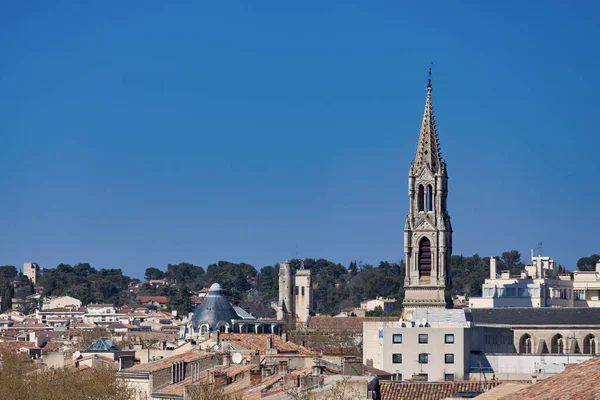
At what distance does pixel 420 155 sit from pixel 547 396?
111844 millimetres

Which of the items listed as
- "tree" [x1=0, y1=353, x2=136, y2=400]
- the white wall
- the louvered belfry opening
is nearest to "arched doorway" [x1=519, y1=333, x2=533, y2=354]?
the louvered belfry opening

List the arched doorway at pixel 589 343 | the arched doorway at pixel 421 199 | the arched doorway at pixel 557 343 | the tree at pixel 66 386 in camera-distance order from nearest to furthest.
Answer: the tree at pixel 66 386, the arched doorway at pixel 589 343, the arched doorway at pixel 557 343, the arched doorway at pixel 421 199

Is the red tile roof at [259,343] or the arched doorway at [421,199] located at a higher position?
the arched doorway at [421,199]

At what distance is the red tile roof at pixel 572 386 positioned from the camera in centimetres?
2130

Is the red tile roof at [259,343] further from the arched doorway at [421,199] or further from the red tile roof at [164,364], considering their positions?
the arched doorway at [421,199]

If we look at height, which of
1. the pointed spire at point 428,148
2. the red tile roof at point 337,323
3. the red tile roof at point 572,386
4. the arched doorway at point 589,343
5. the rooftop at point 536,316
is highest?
the pointed spire at point 428,148

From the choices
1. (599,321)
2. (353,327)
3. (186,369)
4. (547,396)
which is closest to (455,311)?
(599,321)

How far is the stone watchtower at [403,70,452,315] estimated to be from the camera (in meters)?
130

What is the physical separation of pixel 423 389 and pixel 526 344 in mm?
60792

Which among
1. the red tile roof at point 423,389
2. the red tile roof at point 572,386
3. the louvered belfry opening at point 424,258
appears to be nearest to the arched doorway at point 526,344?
the louvered belfry opening at point 424,258

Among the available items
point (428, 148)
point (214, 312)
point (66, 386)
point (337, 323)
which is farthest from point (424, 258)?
point (66, 386)

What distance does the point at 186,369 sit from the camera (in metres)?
71.8

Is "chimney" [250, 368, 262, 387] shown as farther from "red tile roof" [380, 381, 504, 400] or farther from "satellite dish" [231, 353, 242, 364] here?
"satellite dish" [231, 353, 242, 364]

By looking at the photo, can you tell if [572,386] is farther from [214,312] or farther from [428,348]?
[214,312]
